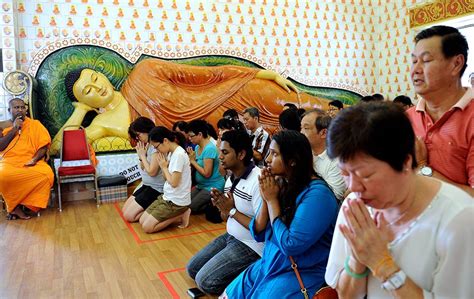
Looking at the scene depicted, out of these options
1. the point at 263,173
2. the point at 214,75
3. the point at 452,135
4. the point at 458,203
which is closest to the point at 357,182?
the point at 458,203

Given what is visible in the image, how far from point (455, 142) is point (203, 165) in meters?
3.12

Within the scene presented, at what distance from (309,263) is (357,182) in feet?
3.40

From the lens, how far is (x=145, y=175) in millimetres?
4301

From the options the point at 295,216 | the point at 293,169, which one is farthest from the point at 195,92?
the point at 295,216

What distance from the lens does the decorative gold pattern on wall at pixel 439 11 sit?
18.3ft

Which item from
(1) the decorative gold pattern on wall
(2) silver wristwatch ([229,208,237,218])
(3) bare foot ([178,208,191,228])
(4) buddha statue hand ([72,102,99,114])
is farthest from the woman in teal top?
(1) the decorative gold pattern on wall

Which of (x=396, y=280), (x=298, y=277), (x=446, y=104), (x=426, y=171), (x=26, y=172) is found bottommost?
(x=298, y=277)

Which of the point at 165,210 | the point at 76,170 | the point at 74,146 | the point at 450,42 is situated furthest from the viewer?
the point at 74,146

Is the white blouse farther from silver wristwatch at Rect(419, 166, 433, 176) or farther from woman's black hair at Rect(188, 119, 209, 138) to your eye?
woman's black hair at Rect(188, 119, 209, 138)

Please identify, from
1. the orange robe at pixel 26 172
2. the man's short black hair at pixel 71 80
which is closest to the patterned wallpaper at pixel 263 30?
the man's short black hair at pixel 71 80

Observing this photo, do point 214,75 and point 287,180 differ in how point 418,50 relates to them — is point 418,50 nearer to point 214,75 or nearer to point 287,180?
point 287,180

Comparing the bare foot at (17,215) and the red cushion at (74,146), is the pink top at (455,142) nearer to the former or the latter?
the bare foot at (17,215)

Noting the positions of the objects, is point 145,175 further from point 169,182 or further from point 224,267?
point 224,267

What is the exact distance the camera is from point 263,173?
6.05 feet
